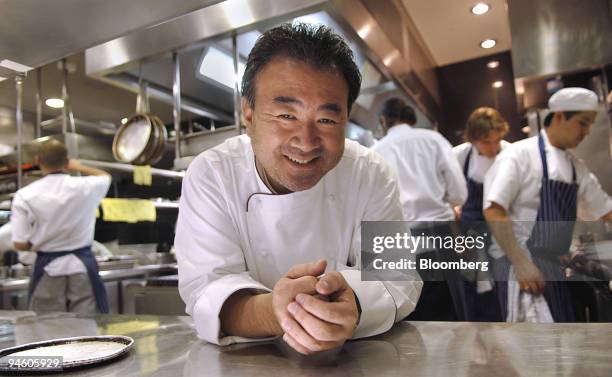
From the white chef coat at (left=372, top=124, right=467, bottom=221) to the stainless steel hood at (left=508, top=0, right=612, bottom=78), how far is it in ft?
1.60

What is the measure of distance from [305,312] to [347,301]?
2.4 inches

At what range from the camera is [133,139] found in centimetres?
229

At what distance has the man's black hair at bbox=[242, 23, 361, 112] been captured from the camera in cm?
70

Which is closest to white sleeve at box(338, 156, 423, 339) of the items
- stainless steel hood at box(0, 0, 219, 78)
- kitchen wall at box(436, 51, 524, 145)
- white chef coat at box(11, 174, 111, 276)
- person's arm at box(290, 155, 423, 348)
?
person's arm at box(290, 155, 423, 348)

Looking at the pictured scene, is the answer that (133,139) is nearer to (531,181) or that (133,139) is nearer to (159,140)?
(159,140)

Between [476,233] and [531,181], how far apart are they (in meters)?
1.17

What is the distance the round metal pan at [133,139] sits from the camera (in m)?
2.21

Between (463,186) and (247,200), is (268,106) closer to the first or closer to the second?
(247,200)

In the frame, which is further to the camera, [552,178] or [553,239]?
[552,178]

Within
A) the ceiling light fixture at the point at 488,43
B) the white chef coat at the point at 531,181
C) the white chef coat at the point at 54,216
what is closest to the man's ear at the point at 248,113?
the white chef coat at the point at 531,181

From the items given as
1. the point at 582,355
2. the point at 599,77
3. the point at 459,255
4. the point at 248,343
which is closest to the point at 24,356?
the point at 248,343

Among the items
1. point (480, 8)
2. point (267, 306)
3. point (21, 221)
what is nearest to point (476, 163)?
point (480, 8)

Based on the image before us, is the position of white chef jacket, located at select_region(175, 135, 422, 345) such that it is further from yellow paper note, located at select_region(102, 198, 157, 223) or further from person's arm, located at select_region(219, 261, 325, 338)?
yellow paper note, located at select_region(102, 198, 157, 223)

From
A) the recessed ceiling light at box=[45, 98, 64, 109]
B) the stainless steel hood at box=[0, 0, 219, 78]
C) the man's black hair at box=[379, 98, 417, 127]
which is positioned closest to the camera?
the stainless steel hood at box=[0, 0, 219, 78]
